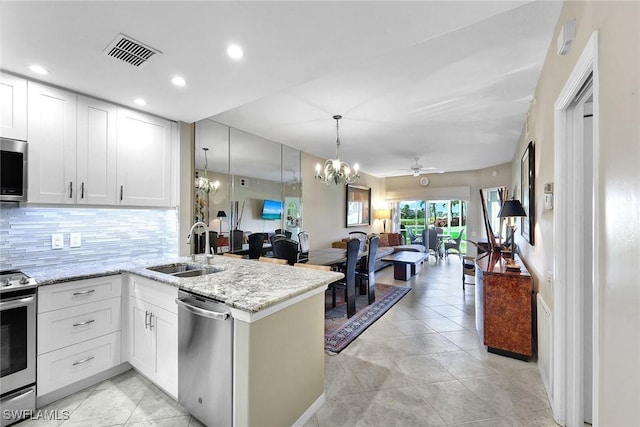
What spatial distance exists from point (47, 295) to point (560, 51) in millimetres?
3817

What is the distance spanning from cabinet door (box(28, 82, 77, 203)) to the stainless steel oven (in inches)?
29.8

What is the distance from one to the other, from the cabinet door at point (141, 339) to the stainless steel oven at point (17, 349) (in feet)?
1.91

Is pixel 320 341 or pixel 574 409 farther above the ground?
pixel 320 341

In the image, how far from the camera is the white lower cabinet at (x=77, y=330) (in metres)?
1.98

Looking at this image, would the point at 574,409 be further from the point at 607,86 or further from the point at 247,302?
the point at 247,302

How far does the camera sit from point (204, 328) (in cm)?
166

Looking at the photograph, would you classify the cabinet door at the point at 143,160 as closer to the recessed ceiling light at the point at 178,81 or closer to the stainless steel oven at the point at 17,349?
the recessed ceiling light at the point at 178,81

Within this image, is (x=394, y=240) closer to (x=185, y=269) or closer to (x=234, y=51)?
(x=185, y=269)

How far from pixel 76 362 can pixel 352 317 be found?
283cm

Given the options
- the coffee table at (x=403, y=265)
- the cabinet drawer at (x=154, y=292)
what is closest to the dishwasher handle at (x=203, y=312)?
the cabinet drawer at (x=154, y=292)

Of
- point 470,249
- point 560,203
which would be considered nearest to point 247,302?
point 560,203

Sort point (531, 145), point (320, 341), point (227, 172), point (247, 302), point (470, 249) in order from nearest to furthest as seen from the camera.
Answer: point (247, 302) < point (320, 341) < point (531, 145) < point (227, 172) < point (470, 249)

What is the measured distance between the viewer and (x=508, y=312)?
261cm

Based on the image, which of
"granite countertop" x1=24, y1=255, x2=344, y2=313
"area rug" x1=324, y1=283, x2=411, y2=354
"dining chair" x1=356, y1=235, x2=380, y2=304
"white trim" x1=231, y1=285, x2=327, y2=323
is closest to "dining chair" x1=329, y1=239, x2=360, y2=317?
"area rug" x1=324, y1=283, x2=411, y2=354
